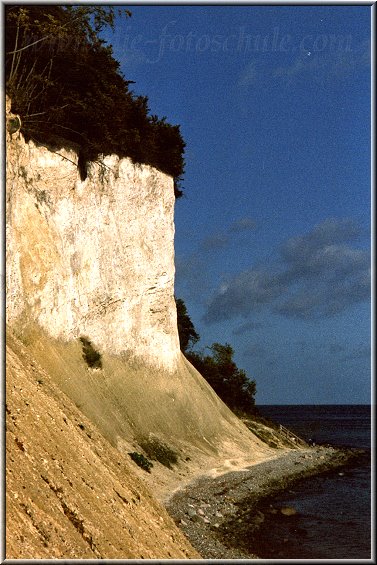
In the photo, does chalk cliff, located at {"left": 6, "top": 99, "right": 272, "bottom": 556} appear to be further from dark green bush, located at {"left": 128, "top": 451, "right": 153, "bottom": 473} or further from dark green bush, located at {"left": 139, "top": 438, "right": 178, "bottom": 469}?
dark green bush, located at {"left": 128, "top": 451, "right": 153, "bottom": 473}

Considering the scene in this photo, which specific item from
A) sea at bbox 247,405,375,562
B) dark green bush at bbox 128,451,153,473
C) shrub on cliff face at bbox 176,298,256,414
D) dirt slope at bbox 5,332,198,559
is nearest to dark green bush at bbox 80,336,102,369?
dark green bush at bbox 128,451,153,473

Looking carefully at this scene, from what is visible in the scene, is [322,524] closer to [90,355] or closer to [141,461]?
[141,461]

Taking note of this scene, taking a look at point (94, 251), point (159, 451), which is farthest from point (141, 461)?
point (94, 251)

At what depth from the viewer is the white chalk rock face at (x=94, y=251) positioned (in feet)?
83.9

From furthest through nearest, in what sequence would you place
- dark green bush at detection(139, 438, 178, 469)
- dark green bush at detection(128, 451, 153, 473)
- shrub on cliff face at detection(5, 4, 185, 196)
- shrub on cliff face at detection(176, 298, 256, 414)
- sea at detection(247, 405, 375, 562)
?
shrub on cliff face at detection(176, 298, 256, 414)
dark green bush at detection(139, 438, 178, 469)
dark green bush at detection(128, 451, 153, 473)
shrub on cliff face at detection(5, 4, 185, 196)
sea at detection(247, 405, 375, 562)

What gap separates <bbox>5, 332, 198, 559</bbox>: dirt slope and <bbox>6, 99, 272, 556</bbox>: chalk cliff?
9.18 meters

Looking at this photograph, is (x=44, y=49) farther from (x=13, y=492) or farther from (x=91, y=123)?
(x=13, y=492)

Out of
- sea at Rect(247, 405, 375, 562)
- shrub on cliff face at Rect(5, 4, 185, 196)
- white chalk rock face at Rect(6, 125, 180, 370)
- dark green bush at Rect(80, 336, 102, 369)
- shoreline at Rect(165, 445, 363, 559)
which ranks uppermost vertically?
shrub on cliff face at Rect(5, 4, 185, 196)

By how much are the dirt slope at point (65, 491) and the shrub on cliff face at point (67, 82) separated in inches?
600

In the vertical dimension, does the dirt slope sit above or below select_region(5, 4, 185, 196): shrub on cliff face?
below

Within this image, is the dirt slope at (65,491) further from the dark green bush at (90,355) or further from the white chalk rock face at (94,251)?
the dark green bush at (90,355)

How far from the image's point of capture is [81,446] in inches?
513

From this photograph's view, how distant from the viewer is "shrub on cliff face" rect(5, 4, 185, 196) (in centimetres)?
2453

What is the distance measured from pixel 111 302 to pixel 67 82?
1238 centimetres
